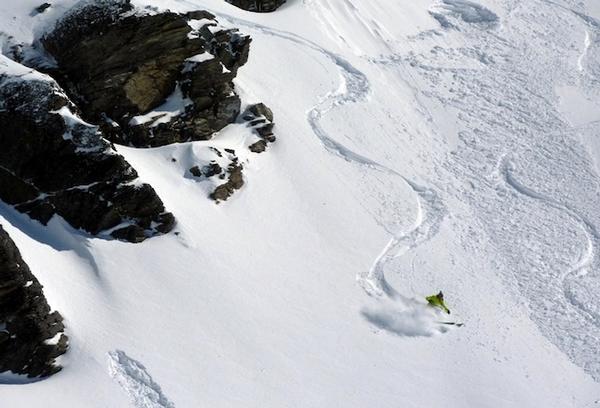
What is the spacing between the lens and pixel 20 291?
1459 cm

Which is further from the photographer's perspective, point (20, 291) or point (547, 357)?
point (547, 357)

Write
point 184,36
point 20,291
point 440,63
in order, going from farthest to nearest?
point 440,63 → point 184,36 → point 20,291

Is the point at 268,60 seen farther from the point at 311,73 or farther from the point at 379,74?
the point at 379,74

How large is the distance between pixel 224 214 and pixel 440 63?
458 inches

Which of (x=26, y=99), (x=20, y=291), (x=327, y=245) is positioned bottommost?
(x=327, y=245)

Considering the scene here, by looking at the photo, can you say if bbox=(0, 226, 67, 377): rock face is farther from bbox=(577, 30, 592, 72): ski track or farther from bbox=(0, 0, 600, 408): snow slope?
bbox=(577, 30, 592, 72): ski track

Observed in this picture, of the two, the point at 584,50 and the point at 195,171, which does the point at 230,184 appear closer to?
the point at 195,171

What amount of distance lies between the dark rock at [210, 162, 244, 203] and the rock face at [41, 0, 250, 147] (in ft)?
3.49

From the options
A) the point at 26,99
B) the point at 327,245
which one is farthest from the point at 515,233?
the point at 26,99

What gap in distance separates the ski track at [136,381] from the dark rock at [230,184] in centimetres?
449

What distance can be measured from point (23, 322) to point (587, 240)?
1395 centimetres

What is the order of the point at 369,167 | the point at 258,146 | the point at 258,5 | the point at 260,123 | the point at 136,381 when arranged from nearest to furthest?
1. the point at 136,381
2. the point at 258,146
3. the point at 260,123
4. the point at 369,167
5. the point at 258,5

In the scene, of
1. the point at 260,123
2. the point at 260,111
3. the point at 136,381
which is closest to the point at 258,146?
the point at 260,123

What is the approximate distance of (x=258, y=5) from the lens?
25562mm
